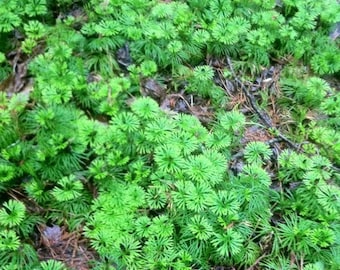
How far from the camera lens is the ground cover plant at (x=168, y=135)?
9.44ft

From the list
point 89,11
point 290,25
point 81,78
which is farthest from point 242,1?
point 81,78

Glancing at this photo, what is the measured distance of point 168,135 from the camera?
313 centimetres

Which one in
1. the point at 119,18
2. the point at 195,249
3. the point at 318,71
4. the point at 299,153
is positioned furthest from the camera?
the point at 318,71

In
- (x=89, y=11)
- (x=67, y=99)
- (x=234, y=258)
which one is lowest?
(x=234, y=258)

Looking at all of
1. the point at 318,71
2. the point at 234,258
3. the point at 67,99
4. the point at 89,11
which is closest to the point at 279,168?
the point at 234,258

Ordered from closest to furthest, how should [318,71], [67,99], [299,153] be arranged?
[67,99], [299,153], [318,71]

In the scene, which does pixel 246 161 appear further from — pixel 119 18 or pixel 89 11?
pixel 89 11

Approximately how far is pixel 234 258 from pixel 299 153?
1.08 metres

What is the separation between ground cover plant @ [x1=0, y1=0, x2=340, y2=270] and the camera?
9.44 ft

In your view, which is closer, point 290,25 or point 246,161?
point 246,161

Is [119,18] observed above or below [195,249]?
above

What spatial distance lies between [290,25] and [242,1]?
515mm

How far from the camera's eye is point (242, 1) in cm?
394

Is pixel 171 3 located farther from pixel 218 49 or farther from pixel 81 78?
pixel 81 78
